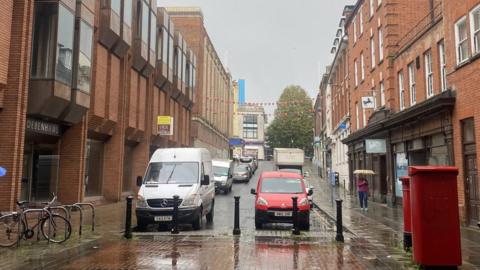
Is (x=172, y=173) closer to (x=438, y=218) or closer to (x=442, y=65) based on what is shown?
(x=438, y=218)

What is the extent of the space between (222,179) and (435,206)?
24.6 meters

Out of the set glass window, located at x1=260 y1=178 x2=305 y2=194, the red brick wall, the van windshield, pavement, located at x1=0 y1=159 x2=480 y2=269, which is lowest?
pavement, located at x1=0 y1=159 x2=480 y2=269

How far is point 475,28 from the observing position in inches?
561

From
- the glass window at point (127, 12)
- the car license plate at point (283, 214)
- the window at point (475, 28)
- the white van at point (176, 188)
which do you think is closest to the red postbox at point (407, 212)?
the car license plate at point (283, 214)

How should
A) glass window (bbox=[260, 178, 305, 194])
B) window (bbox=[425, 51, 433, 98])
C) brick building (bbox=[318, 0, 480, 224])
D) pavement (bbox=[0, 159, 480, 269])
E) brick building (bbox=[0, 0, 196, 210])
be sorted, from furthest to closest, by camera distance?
1. window (bbox=[425, 51, 433, 98])
2. glass window (bbox=[260, 178, 305, 194])
3. brick building (bbox=[318, 0, 480, 224])
4. brick building (bbox=[0, 0, 196, 210])
5. pavement (bbox=[0, 159, 480, 269])

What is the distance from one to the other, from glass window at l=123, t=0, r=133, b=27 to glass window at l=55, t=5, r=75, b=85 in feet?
22.9

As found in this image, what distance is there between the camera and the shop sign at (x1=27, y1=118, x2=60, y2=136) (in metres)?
16.1

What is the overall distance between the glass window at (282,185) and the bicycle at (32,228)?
6581 millimetres

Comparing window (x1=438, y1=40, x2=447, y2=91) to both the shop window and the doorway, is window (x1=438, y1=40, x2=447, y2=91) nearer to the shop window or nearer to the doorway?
the doorway

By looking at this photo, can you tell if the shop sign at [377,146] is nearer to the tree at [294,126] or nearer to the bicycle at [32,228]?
the bicycle at [32,228]

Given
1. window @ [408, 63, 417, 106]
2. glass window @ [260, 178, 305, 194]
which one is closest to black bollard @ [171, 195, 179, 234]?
glass window @ [260, 178, 305, 194]

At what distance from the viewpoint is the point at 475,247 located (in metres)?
10.5

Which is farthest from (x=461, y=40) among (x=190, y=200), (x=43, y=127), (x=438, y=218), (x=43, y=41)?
(x=43, y=127)

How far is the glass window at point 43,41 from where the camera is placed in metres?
15.8
